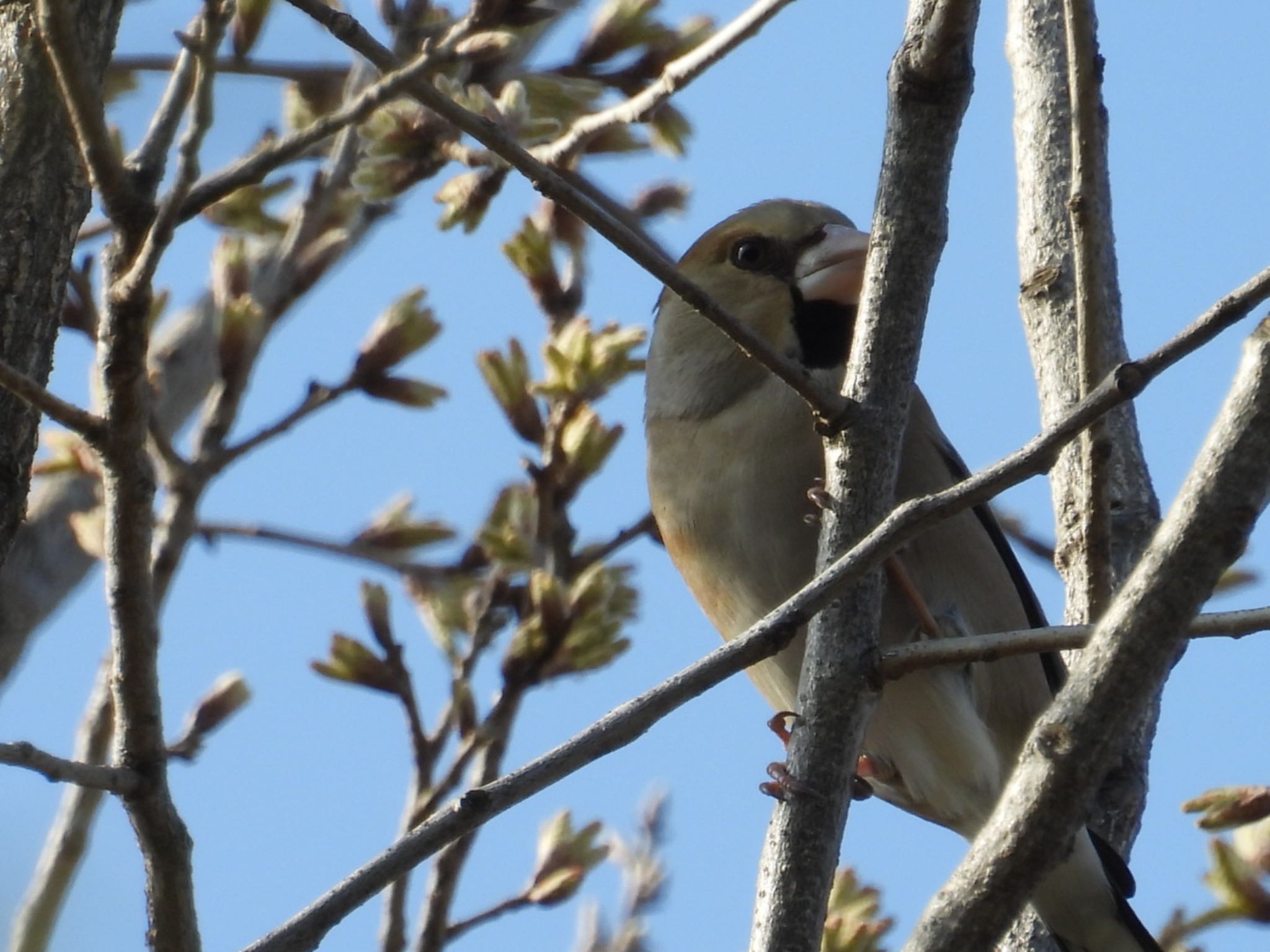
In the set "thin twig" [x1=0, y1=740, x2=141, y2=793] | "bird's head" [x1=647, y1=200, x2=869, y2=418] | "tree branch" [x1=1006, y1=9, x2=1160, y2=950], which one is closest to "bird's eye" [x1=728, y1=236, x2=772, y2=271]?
"bird's head" [x1=647, y1=200, x2=869, y2=418]

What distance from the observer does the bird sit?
128 inches

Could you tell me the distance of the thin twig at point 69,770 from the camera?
1606 millimetres

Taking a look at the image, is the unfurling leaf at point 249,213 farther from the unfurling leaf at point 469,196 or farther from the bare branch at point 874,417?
the bare branch at point 874,417

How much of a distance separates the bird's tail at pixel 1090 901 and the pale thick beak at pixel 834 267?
43.6 inches

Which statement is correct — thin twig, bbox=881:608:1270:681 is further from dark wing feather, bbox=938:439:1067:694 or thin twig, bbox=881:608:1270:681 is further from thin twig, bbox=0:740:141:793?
dark wing feather, bbox=938:439:1067:694

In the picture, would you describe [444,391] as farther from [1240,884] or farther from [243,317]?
[1240,884]

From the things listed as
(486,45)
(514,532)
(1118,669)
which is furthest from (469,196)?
(1118,669)

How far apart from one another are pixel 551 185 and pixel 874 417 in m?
0.54

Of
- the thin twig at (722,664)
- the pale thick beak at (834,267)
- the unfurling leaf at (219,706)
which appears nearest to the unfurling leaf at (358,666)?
the unfurling leaf at (219,706)

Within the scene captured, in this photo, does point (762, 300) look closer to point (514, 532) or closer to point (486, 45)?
point (514, 532)

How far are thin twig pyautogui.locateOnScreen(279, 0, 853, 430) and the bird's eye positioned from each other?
5.44ft

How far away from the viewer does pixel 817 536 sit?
10.7ft

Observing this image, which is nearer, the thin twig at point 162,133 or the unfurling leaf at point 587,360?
the thin twig at point 162,133

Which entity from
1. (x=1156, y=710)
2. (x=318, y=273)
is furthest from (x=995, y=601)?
(x=318, y=273)
